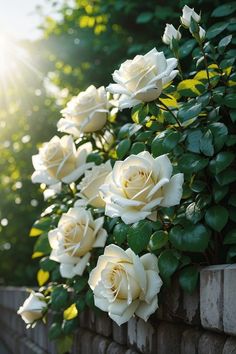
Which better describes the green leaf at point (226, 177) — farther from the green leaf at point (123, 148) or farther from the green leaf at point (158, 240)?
the green leaf at point (123, 148)

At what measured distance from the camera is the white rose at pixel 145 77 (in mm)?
1694

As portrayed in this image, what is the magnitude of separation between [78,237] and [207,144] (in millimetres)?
623

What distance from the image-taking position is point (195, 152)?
173cm

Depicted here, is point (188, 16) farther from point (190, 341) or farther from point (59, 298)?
point (59, 298)

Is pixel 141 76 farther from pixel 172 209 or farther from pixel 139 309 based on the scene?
pixel 139 309

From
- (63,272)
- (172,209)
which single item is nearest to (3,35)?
(63,272)

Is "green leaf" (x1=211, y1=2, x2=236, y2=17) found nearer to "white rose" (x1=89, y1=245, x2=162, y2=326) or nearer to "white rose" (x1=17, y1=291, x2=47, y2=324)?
"white rose" (x1=89, y1=245, x2=162, y2=326)

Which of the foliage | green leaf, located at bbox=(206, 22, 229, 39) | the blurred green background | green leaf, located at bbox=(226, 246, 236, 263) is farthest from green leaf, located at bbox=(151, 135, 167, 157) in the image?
the blurred green background

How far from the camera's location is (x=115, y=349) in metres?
2.14

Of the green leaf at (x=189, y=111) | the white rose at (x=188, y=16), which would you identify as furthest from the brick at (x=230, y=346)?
the white rose at (x=188, y=16)

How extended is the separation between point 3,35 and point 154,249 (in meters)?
3.96

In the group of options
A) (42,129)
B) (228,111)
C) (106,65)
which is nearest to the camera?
(228,111)

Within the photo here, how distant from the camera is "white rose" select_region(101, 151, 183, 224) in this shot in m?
1.58

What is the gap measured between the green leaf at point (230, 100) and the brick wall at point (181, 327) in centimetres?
47
